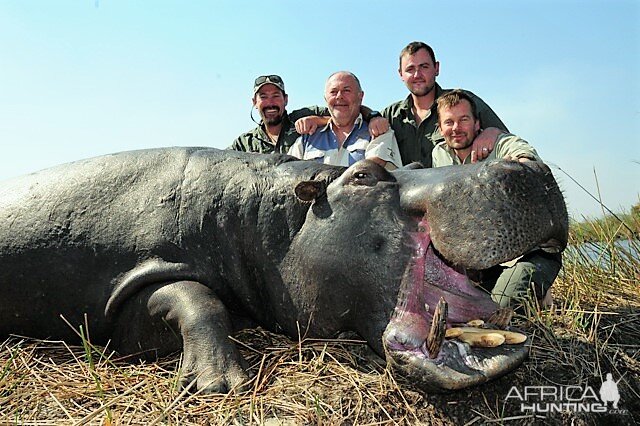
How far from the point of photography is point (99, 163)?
464 cm

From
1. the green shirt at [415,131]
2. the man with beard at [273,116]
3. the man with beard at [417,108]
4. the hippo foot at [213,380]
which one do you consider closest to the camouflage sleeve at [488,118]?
the green shirt at [415,131]

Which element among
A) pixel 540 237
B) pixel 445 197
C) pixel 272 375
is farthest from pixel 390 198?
pixel 272 375

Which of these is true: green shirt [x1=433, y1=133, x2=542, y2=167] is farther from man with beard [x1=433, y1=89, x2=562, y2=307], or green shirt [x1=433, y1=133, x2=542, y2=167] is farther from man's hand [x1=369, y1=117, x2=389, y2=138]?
man's hand [x1=369, y1=117, x2=389, y2=138]

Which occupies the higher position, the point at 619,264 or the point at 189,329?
the point at 189,329

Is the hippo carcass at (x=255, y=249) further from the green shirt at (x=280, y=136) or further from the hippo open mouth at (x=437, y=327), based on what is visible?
the green shirt at (x=280, y=136)

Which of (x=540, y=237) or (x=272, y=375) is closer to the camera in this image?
(x=540, y=237)

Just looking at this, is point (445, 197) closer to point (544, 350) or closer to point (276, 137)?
point (544, 350)

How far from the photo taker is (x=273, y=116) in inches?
310

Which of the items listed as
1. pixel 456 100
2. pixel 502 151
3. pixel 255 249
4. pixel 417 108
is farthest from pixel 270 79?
pixel 255 249

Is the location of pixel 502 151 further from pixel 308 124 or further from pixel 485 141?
pixel 308 124

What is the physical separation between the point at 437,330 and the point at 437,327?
0.01 m

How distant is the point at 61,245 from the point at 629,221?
5.54 meters

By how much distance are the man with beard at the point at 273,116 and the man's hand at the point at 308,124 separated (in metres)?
0.31

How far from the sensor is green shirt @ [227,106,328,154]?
7.80 m
